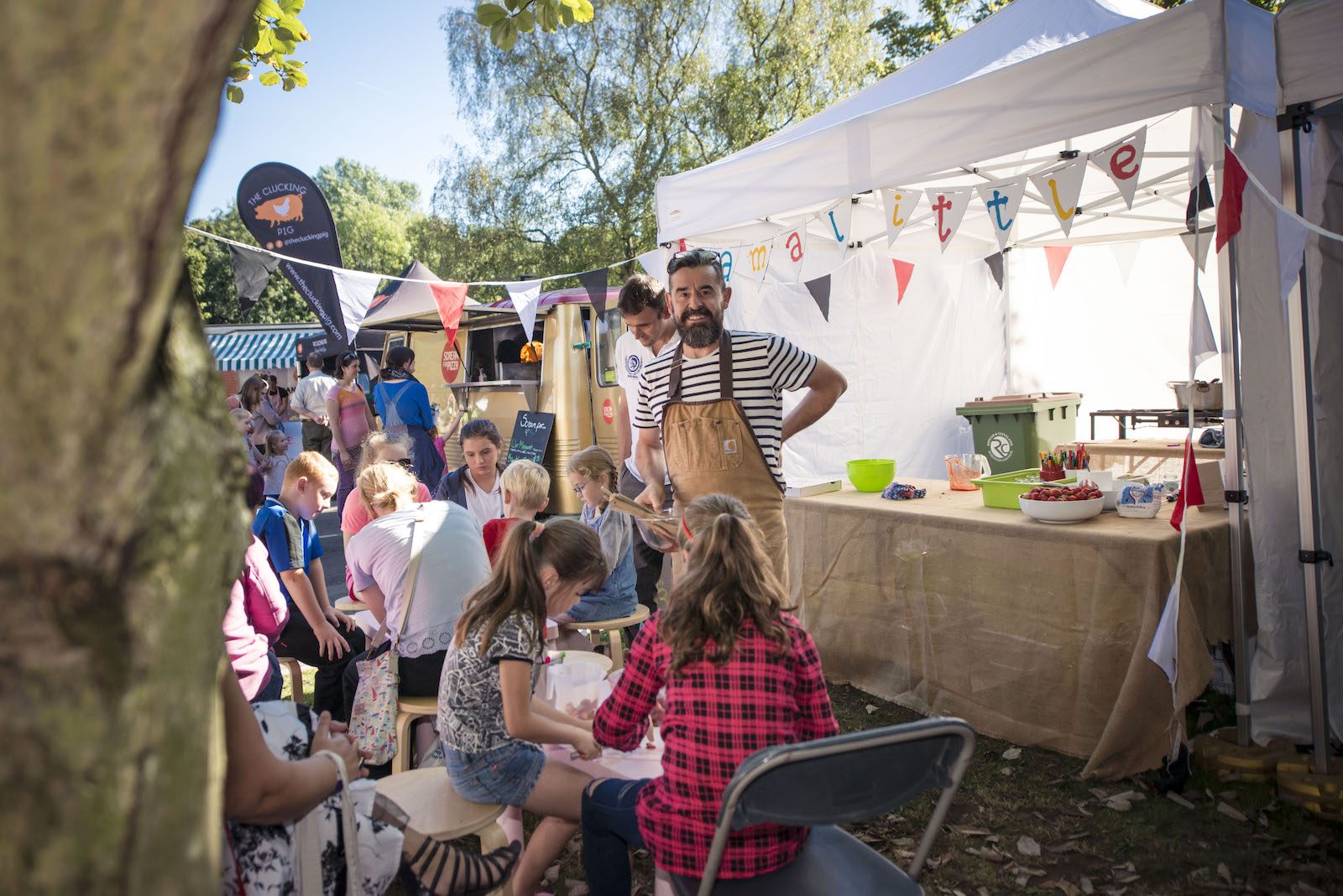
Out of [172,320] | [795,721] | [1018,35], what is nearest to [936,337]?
[1018,35]

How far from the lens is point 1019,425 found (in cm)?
753

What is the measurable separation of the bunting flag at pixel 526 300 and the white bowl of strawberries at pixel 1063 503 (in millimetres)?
4821

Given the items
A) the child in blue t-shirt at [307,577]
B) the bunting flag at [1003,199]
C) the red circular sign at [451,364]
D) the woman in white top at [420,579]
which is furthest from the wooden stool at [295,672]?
the red circular sign at [451,364]

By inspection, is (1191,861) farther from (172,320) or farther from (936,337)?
(936,337)

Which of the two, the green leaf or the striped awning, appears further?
the striped awning

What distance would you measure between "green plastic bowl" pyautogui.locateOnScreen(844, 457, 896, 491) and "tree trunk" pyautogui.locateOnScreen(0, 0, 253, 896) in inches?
169

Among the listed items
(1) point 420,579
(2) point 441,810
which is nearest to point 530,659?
(2) point 441,810

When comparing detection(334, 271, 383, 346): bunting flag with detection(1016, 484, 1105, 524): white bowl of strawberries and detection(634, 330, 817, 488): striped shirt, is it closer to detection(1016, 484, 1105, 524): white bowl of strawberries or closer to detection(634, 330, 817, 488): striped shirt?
detection(634, 330, 817, 488): striped shirt

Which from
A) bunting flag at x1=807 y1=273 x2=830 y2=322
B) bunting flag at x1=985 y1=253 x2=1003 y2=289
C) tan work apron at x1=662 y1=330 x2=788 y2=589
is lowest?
tan work apron at x1=662 y1=330 x2=788 y2=589

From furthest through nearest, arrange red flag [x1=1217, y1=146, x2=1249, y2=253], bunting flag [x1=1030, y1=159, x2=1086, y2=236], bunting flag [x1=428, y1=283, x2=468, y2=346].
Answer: bunting flag [x1=428, y1=283, x2=468, y2=346] → bunting flag [x1=1030, y1=159, x2=1086, y2=236] → red flag [x1=1217, y1=146, x2=1249, y2=253]

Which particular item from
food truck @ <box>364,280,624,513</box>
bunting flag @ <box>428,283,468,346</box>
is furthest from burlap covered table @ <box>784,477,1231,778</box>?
bunting flag @ <box>428,283,468,346</box>

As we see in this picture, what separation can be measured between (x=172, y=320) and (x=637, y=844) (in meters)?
1.79

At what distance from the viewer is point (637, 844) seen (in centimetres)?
209

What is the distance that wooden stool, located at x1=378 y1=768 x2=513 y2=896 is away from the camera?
2.20 metres
